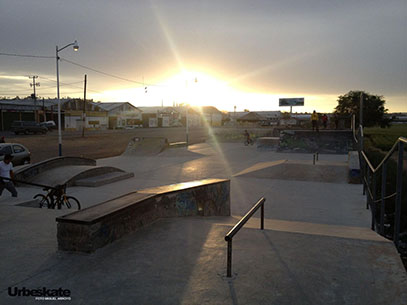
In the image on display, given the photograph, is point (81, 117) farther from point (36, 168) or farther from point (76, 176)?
point (76, 176)

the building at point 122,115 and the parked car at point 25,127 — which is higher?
the building at point 122,115

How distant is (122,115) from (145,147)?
65.4 m

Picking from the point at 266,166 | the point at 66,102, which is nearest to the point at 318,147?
the point at 266,166

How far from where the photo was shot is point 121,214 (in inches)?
187

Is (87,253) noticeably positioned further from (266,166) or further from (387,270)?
(266,166)

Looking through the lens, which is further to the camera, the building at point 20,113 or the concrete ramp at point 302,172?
the building at point 20,113

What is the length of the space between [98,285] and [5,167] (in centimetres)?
758

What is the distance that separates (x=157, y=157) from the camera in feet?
74.1

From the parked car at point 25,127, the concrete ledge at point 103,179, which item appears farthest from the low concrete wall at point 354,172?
the parked car at point 25,127

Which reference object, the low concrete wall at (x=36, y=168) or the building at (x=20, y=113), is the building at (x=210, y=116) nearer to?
the building at (x=20, y=113)

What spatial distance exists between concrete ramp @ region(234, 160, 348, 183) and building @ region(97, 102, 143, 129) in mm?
68308

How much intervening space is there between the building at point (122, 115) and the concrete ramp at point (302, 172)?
224 feet

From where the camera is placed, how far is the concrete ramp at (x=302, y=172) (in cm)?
1385

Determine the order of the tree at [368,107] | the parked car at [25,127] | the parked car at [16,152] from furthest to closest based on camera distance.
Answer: the tree at [368,107] < the parked car at [25,127] < the parked car at [16,152]
